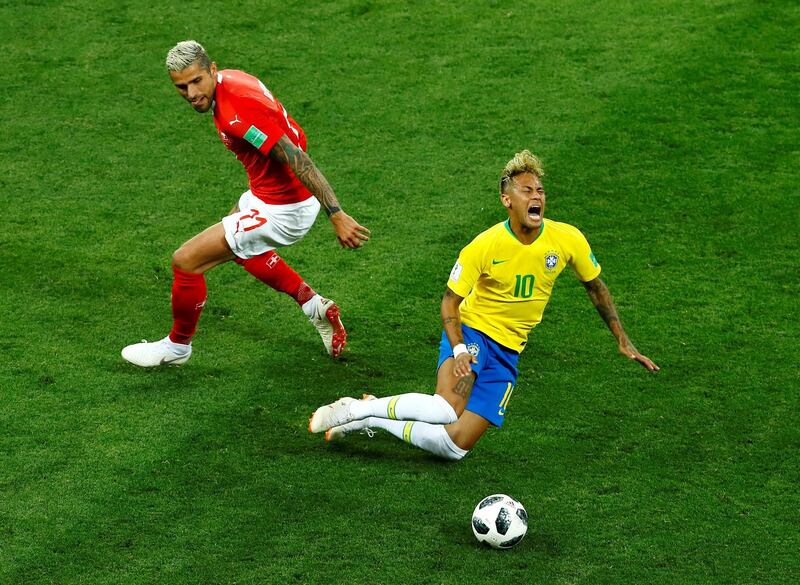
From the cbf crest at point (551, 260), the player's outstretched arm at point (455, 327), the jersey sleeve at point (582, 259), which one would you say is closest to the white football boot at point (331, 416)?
the player's outstretched arm at point (455, 327)

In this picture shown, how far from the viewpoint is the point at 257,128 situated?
6738mm

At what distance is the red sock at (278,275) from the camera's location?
740cm

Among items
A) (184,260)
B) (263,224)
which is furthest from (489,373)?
(184,260)

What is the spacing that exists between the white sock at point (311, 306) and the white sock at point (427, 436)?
1.15 meters

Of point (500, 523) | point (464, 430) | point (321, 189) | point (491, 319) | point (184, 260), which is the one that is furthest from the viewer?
point (184, 260)

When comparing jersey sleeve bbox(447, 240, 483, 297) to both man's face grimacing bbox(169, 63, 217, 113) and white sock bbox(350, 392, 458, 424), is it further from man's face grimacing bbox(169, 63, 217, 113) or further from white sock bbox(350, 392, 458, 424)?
man's face grimacing bbox(169, 63, 217, 113)

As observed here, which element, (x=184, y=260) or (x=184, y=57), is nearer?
(x=184, y=57)

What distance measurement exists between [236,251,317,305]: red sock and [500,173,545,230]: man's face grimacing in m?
1.78

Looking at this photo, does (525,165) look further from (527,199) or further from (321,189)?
(321,189)

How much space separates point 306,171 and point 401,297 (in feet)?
5.71

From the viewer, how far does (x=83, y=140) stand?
999 centimetres

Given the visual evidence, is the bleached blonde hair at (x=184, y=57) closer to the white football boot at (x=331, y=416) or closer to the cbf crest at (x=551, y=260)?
the white football boot at (x=331, y=416)

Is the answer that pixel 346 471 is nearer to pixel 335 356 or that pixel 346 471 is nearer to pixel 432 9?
pixel 335 356

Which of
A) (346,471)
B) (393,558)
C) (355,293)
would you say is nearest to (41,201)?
(355,293)
